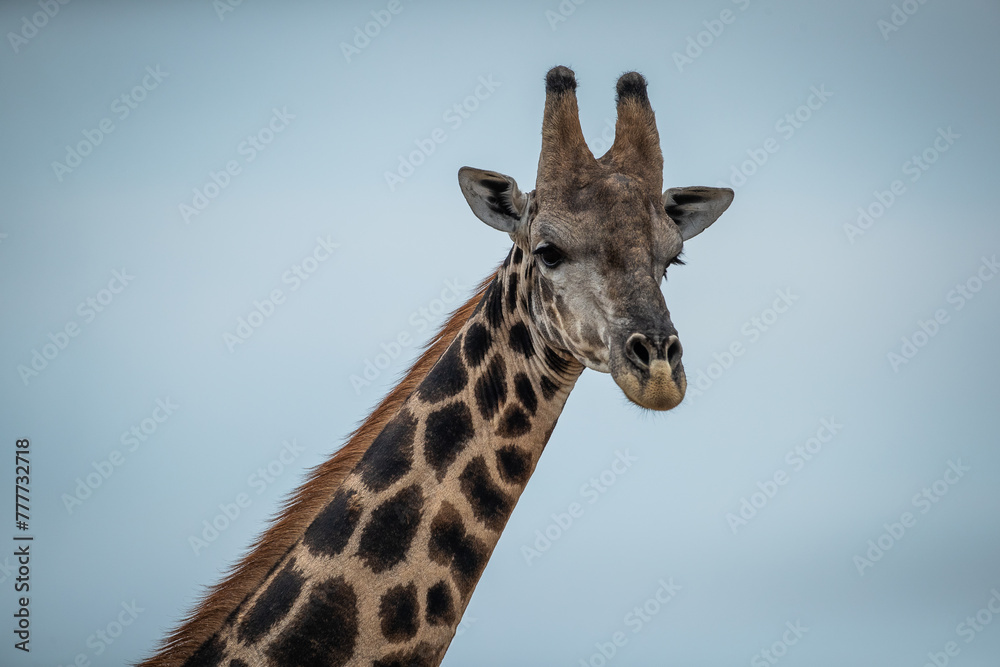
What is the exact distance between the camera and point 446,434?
16.6 ft

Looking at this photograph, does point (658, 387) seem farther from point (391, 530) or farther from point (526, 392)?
point (391, 530)

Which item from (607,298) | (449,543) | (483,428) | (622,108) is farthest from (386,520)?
(622,108)

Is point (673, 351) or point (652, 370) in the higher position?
point (673, 351)

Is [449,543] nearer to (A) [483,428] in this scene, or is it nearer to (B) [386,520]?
(B) [386,520]

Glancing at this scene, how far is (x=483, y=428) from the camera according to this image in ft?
16.7

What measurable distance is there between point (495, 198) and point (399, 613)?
2525mm

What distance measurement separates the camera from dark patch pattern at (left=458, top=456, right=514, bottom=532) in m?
4.96

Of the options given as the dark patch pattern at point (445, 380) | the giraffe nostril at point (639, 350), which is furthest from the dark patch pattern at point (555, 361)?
the giraffe nostril at point (639, 350)

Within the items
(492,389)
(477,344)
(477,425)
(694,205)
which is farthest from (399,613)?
(694,205)

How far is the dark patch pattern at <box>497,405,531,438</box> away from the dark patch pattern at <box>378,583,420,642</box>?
104cm

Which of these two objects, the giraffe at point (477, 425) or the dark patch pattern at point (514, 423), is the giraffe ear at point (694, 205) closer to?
the giraffe at point (477, 425)

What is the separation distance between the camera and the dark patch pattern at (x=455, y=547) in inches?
191

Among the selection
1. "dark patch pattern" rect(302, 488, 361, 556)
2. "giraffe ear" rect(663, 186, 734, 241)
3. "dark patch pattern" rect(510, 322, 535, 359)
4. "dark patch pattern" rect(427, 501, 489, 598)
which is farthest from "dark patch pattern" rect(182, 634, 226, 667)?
"giraffe ear" rect(663, 186, 734, 241)

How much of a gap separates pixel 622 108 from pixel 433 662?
3.57 meters
